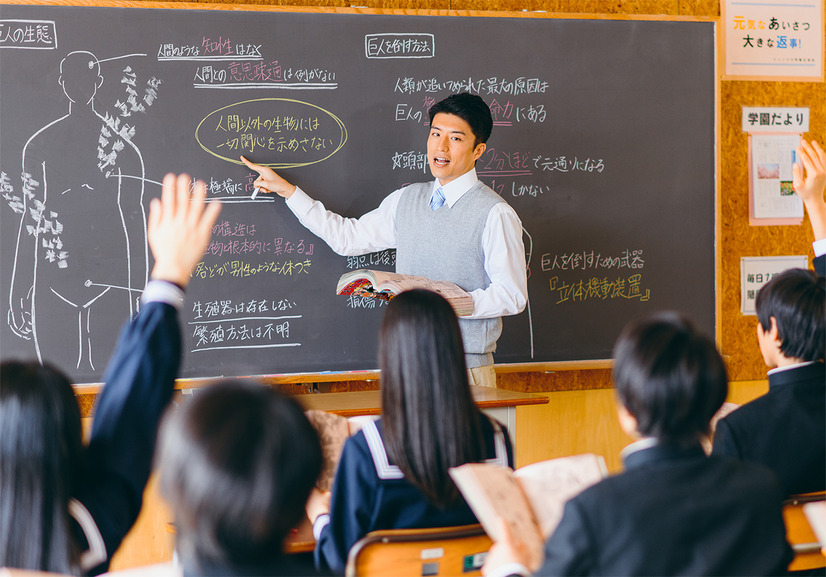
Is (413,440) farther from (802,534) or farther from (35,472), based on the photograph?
(802,534)

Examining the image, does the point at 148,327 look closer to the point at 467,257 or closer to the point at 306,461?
the point at 306,461

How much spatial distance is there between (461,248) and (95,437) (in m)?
1.93

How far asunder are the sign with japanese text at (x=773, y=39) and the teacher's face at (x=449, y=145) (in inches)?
59.6

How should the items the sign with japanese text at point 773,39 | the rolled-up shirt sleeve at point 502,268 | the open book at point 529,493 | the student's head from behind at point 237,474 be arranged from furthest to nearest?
the sign with japanese text at point 773,39, the rolled-up shirt sleeve at point 502,268, the open book at point 529,493, the student's head from behind at point 237,474

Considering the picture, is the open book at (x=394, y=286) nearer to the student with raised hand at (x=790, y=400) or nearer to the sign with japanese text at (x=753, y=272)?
the student with raised hand at (x=790, y=400)

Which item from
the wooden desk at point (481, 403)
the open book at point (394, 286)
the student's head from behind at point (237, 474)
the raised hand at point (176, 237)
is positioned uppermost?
the raised hand at point (176, 237)

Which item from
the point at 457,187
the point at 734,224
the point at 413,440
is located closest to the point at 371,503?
the point at 413,440

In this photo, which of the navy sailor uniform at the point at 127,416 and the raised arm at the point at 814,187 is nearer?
the navy sailor uniform at the point at 127,416

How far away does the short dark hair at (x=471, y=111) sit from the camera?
9.93 feet

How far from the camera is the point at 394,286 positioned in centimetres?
258

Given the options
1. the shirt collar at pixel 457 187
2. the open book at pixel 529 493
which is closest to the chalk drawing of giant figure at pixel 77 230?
Result: the shirt collar at pixel 457 187

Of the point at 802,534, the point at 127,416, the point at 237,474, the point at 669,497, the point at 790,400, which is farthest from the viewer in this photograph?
the point at 790,400

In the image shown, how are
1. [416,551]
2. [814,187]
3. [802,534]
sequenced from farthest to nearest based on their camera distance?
[814,187] → [802,534] → [416,551]

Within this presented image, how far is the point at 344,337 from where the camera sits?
10.3 ft
